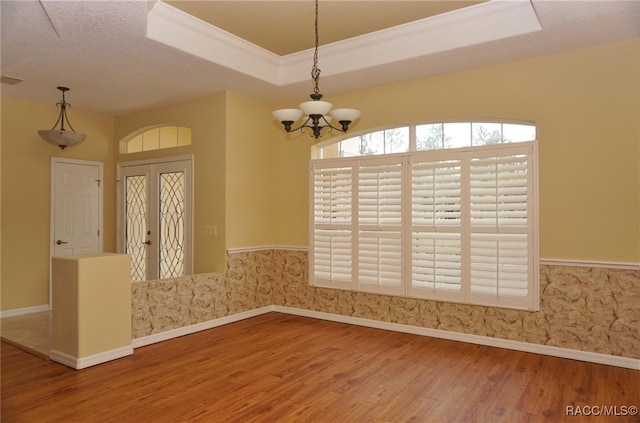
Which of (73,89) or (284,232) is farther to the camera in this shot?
(284,232)

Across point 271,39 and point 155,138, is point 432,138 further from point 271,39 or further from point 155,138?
point 155,138

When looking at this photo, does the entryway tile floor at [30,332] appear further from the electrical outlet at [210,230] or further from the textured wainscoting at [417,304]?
the electrical outlet at [210,230]

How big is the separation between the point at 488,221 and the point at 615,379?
1.64m

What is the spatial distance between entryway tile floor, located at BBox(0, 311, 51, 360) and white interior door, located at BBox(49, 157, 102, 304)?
93 cm

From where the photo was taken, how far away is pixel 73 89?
17.0 feet

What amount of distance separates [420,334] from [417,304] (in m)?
0.32

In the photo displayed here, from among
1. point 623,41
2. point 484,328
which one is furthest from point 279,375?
point 623,41

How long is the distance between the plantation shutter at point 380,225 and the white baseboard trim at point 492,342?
16.5 inches

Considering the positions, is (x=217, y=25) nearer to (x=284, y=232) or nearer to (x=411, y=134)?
(x=411, y=134)

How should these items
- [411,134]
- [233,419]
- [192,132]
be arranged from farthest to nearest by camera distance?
[192,132] → [411,134] → [233,419]

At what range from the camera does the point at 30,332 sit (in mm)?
4668

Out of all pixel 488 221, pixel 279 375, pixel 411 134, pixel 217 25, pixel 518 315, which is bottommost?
pixel 279 375

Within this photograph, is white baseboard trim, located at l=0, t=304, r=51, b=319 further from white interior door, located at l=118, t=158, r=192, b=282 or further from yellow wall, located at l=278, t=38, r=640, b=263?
yellow wall, located at l=278, t=38, r=640, b=263

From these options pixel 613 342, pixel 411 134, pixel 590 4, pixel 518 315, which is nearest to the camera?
pixel 590 4
